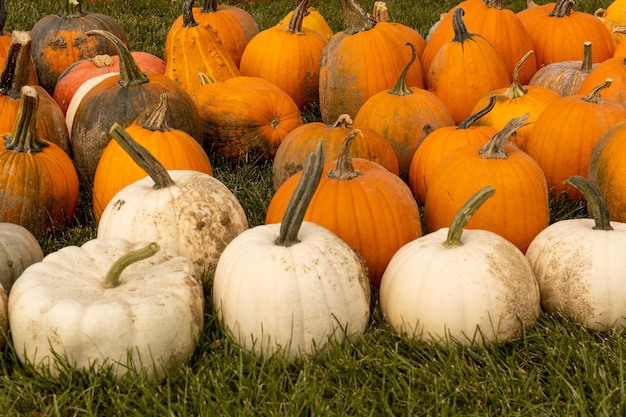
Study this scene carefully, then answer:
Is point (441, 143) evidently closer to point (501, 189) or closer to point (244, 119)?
point (501, 189)

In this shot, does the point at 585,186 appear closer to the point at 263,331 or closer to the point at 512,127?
the point at 512,127

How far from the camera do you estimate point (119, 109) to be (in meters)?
4.42

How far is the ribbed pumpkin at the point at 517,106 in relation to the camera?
14.9 feet

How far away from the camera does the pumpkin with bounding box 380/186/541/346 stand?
9.71ft

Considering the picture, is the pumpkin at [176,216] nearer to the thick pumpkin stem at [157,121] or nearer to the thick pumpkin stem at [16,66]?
the thick pumpkin stem at [157,121]

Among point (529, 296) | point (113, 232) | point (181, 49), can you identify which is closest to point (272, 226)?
point (113, 232)

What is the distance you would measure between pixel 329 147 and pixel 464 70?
4.52 ft

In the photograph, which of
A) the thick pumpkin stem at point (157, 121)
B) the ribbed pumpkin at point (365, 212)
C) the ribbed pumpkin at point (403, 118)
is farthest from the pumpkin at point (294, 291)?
the ribbed pumpkin at point (403, 118)

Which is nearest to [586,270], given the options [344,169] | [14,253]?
[344,169]

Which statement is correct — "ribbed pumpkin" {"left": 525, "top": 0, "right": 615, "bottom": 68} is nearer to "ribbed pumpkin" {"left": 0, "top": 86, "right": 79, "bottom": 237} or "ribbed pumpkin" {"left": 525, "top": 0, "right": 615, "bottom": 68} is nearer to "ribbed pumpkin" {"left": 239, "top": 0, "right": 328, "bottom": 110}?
"ribbed pumpkin" {"left": 239, "top": 0, "right": 328, "bottom": 110}

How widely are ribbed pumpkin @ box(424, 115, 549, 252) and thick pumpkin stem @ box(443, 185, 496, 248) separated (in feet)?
1.77

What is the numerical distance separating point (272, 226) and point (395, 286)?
517 millimetres

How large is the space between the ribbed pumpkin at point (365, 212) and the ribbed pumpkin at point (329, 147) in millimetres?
529

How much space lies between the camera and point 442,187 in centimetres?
371
